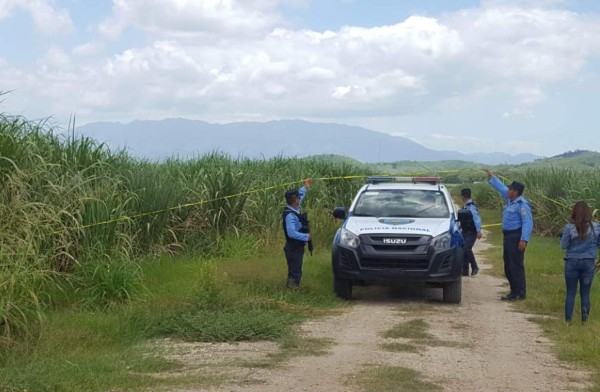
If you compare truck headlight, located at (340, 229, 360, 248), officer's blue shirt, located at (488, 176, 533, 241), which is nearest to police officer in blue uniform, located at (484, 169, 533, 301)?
officer's blue shirt, located at (488, 176, 533, 241)

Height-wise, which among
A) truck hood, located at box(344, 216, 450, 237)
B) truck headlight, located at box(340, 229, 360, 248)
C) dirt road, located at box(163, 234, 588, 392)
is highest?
truck hood, located at box(344, 216, 450, 237)

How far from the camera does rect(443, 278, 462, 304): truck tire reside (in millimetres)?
11461

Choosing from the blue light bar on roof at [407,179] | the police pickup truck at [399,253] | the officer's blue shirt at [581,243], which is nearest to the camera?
the officer's blue shirt at [581,243]

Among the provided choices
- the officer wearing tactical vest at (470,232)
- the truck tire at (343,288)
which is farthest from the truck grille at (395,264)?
the officer wearing tactical vest at (470,232)

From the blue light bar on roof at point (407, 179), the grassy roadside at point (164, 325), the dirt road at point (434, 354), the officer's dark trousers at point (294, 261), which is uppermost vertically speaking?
the blue light bar on roof at point (407, 179)

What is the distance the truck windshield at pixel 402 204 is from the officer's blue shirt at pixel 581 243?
2659 mm

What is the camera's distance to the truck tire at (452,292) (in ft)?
37.6

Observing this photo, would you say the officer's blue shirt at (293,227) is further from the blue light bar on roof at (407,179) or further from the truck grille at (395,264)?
the blue light bar on roof at (407,179)

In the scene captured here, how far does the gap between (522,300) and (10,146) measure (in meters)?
8.00

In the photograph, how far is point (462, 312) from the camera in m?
10.9

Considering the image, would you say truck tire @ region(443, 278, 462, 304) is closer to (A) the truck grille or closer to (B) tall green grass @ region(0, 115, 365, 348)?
(A) the truck grille

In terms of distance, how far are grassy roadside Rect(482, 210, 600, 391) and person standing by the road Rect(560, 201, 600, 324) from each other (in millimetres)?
289

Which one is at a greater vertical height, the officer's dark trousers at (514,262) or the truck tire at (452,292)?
the officer's dark trousers at (514,262)

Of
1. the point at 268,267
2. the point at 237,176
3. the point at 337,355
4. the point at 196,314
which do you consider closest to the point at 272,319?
the point at 196,314
